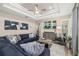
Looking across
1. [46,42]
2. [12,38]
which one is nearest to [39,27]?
[46,42]

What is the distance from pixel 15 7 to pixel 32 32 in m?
0.63

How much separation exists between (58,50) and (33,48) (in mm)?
524

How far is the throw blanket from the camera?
227cm

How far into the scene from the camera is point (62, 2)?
222 cm

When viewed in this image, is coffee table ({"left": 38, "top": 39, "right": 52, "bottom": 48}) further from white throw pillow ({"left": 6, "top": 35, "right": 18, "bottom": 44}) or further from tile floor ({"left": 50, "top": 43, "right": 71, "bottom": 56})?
white throw pillow ({"left": 6, "top": 35, "right": 18, "bottom": 44})

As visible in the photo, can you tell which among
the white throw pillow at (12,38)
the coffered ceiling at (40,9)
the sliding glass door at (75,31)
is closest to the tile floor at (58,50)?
the sliding glass door at (75,31)

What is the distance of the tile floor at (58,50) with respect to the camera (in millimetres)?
2240

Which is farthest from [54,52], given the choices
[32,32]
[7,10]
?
[7,10]

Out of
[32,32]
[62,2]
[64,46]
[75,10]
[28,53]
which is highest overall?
[62,2]

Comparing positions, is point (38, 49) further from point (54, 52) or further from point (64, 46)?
point (64, 46)

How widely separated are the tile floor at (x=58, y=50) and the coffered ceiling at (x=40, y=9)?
641 millimetres

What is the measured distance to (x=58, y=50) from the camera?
7.39 feet

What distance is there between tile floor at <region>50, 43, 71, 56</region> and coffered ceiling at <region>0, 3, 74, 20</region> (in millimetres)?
641

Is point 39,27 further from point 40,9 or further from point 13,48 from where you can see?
point 13,48
